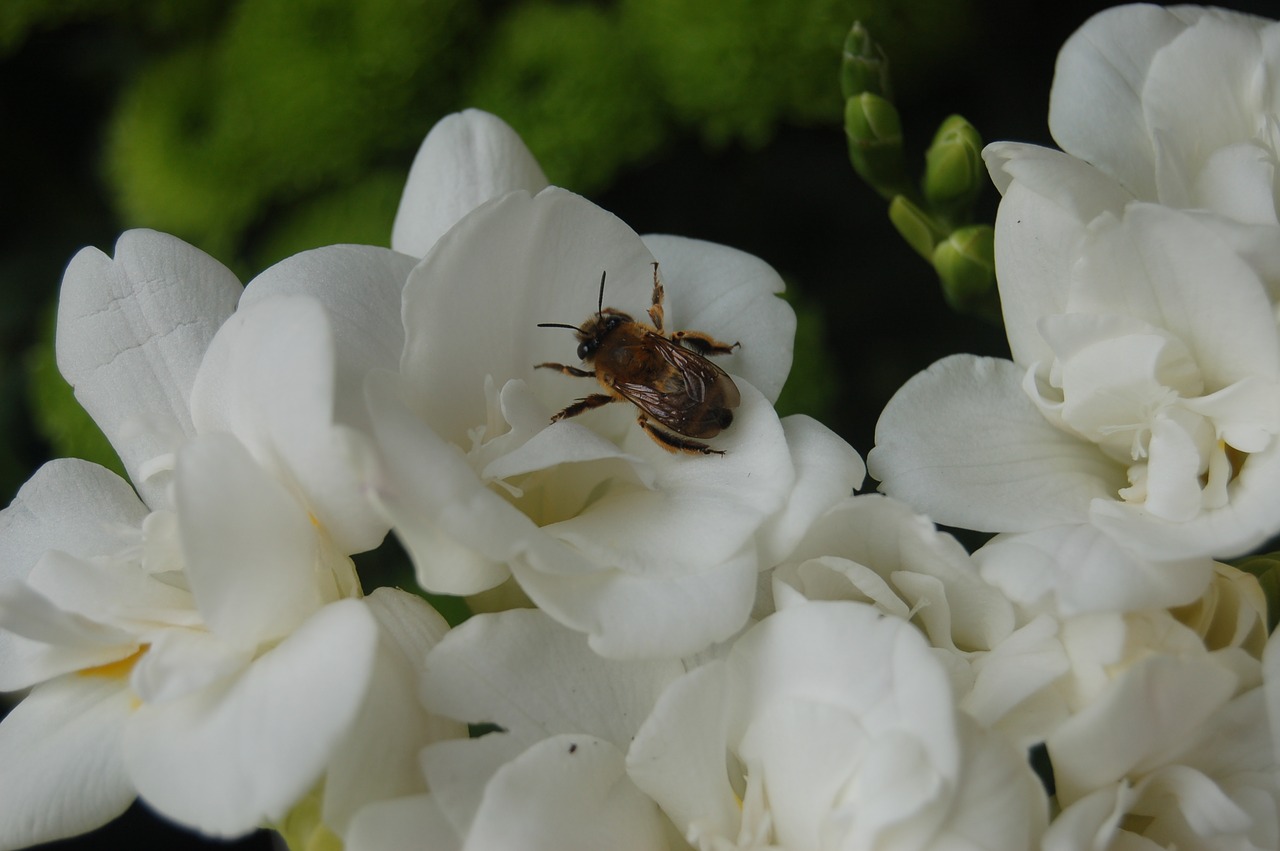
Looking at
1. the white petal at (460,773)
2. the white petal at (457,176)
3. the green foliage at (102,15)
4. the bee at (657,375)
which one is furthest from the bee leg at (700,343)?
the green foliage at (102,15)

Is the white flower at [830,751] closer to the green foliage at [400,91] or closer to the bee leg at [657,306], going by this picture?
the bee leg at [657,306]

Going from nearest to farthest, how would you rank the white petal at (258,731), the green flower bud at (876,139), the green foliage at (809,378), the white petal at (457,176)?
the white petal at (258,731)
the white petal at (457,176)
the green flower bud at (876,139)
the green foliage at (809,378)

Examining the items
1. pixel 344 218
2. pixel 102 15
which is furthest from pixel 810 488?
pixel 102 15

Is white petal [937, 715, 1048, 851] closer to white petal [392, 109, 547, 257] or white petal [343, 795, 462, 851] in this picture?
white petal [343, 795, 462, 851]

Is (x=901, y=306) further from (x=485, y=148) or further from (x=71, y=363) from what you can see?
(x=71, y=363)

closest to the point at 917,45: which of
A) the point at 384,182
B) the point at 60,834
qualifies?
the point at 384,182

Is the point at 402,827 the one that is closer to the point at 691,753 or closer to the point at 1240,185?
the point at 691,753
